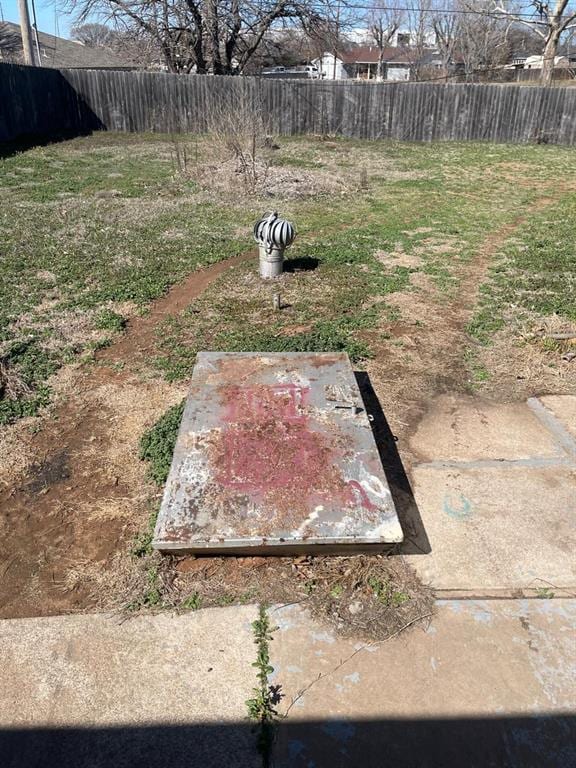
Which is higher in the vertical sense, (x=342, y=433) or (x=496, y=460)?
(x=342, y=433)

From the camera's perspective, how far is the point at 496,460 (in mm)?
3373

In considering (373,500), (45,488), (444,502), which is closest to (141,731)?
(373,500)

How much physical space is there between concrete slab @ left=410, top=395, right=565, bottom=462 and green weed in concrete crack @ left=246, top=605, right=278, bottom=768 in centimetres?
151

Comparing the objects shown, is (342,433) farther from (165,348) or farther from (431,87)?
(431,87)

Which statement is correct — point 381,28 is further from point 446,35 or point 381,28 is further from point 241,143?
point 241,143

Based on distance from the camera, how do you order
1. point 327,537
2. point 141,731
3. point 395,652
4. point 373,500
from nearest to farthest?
1. point 141,731
2. point 395,652
3. point 327,537
4. point 373,500

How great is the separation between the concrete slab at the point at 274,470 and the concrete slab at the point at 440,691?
1.24 feet

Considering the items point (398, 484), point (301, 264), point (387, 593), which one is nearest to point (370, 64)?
point (301, 264)

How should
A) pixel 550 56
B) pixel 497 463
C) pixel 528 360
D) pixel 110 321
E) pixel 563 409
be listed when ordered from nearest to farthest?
pixel 497 463, pixel 563 409, pixel 528 360, pixel 110 321, pixel 550 56

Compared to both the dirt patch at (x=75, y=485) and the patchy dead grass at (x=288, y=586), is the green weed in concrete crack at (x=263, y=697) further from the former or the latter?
the dirt patch at (x=75, y=485)

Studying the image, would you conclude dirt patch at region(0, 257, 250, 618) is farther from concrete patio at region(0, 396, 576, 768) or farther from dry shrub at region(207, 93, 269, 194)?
dry shrub at region(207, 93, 269, 194)

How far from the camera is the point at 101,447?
3490 millimetres

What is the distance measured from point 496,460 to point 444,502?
1.87 feet

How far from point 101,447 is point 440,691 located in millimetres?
2355
